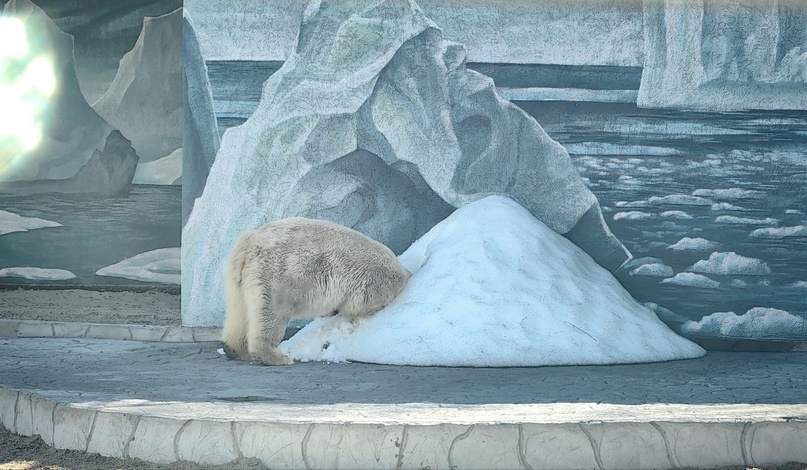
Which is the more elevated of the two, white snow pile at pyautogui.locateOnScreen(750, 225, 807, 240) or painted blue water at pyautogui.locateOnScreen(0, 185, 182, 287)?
white snow pile at pyautogui.locateOnScreen(750, 225, 807, 240)

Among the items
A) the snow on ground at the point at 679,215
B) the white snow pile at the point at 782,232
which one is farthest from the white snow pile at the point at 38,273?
the white snow pile at the point at 782,232

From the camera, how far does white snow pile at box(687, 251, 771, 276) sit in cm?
668

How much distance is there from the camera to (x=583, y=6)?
6.80 m

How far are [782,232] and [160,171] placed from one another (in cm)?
731

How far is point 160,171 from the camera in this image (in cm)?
1064

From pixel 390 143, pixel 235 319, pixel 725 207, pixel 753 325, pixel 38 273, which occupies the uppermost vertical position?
pixel 390 143

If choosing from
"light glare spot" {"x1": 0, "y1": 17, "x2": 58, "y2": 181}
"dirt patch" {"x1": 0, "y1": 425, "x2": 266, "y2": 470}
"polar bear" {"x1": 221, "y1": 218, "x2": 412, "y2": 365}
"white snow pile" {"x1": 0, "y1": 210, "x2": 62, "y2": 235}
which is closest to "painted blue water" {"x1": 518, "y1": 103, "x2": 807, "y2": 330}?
"polar bear" {"x1": 221, "y1": 218, "x2": 412, "y2": 365}

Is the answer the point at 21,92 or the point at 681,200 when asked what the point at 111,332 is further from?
the point at 21,92

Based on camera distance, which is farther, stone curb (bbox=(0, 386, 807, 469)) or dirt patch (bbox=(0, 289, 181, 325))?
dirt patch (bbox=(0, 289, 181, 325))

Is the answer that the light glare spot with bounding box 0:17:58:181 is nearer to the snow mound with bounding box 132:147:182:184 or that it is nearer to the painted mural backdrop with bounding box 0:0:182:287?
the painted mural backdrop with bounding box 0:0:182:287

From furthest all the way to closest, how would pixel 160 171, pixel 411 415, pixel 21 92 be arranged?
pixel 160 171 → pixel 21 92 → pixel 411 415

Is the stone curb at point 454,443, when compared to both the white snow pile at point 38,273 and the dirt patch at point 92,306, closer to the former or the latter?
the dirt patch at point 92,306

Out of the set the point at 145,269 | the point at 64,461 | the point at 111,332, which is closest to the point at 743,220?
the point at 111,332

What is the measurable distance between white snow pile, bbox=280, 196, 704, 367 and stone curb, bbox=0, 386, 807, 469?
6.81ft
